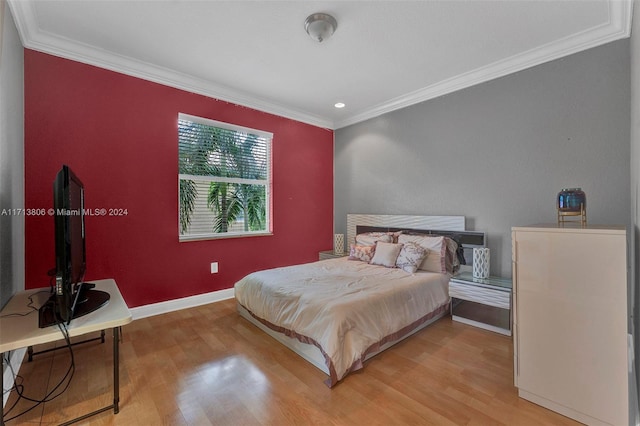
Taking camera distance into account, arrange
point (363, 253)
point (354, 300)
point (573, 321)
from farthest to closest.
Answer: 1. point (363, 253)
2. point (354, 300)
3. point (573, 321)

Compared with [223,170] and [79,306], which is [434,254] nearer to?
[223,170]

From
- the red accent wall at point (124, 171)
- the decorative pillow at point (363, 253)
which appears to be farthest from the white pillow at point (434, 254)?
the red accent wall at point (124, 171)

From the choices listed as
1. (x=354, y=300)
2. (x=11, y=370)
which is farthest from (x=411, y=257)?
(x=11, y=370)

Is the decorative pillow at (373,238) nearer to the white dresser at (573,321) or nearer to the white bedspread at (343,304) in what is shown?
the white bedspread at (343,304)

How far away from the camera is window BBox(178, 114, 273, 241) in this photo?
335 centimetres

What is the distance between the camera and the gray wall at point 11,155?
69.9 inches

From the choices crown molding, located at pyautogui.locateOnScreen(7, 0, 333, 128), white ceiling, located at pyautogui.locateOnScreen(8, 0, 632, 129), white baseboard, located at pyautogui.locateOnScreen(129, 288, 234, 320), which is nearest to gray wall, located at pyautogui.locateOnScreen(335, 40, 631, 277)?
white ceiling, located at pyautogui.locateOnScreen(8, 0, 632, 129)

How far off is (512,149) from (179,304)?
13.3 feet

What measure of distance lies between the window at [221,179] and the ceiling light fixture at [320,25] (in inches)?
70.7

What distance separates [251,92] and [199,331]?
9.47 feet

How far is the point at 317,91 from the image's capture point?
3.58 m

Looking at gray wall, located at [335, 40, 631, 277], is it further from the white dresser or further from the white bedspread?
the white dresser

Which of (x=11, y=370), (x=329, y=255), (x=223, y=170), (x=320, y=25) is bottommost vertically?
(x=11, y=370)

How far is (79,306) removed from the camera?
1679mm
